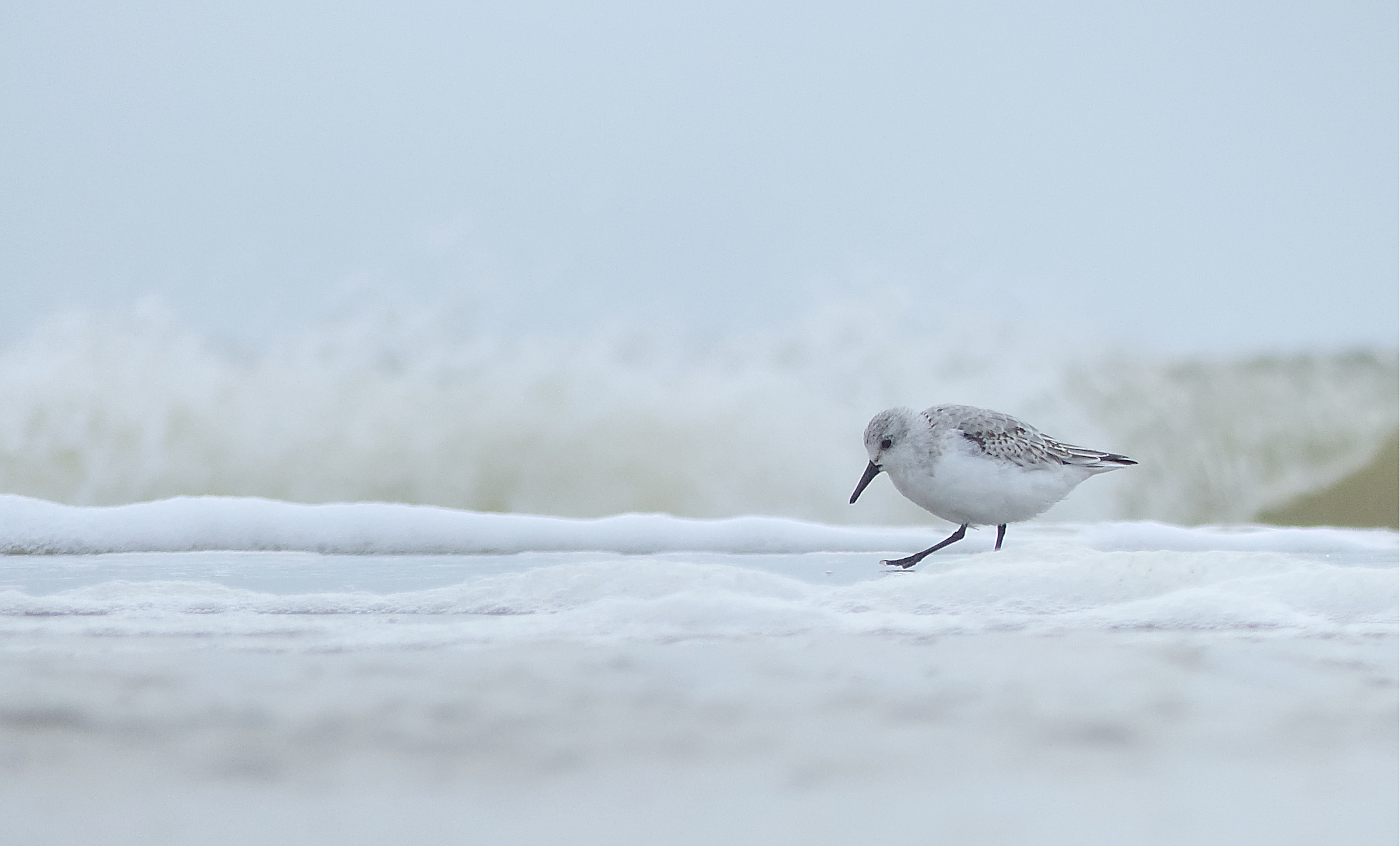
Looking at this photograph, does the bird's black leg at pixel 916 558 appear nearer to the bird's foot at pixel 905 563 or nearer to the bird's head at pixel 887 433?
the bird's foot at pixel 905 563

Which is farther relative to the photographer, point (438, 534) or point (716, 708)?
point (438, 534)

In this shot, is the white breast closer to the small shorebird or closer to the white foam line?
the small shorebird

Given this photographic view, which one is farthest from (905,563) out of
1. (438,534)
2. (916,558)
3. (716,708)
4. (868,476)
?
(716,708)

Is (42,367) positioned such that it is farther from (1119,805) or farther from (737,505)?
(1119,805)

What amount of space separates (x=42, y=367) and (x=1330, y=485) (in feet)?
21.6

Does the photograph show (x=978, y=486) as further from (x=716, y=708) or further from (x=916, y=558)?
(x=716, y=708)

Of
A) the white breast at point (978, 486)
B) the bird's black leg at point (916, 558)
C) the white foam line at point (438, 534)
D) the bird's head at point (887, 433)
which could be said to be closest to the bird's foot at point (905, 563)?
the bird's black leg at point (916, 558)

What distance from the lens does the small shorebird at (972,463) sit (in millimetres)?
2383

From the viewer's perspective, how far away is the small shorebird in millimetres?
2383

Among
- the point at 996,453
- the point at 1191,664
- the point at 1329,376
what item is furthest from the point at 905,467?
the point at 1329,376

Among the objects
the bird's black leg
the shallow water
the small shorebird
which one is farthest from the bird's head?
the shallow water

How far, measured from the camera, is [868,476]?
8.56 feet

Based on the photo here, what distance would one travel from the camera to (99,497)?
174 inches

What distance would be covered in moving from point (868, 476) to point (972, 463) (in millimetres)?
324
